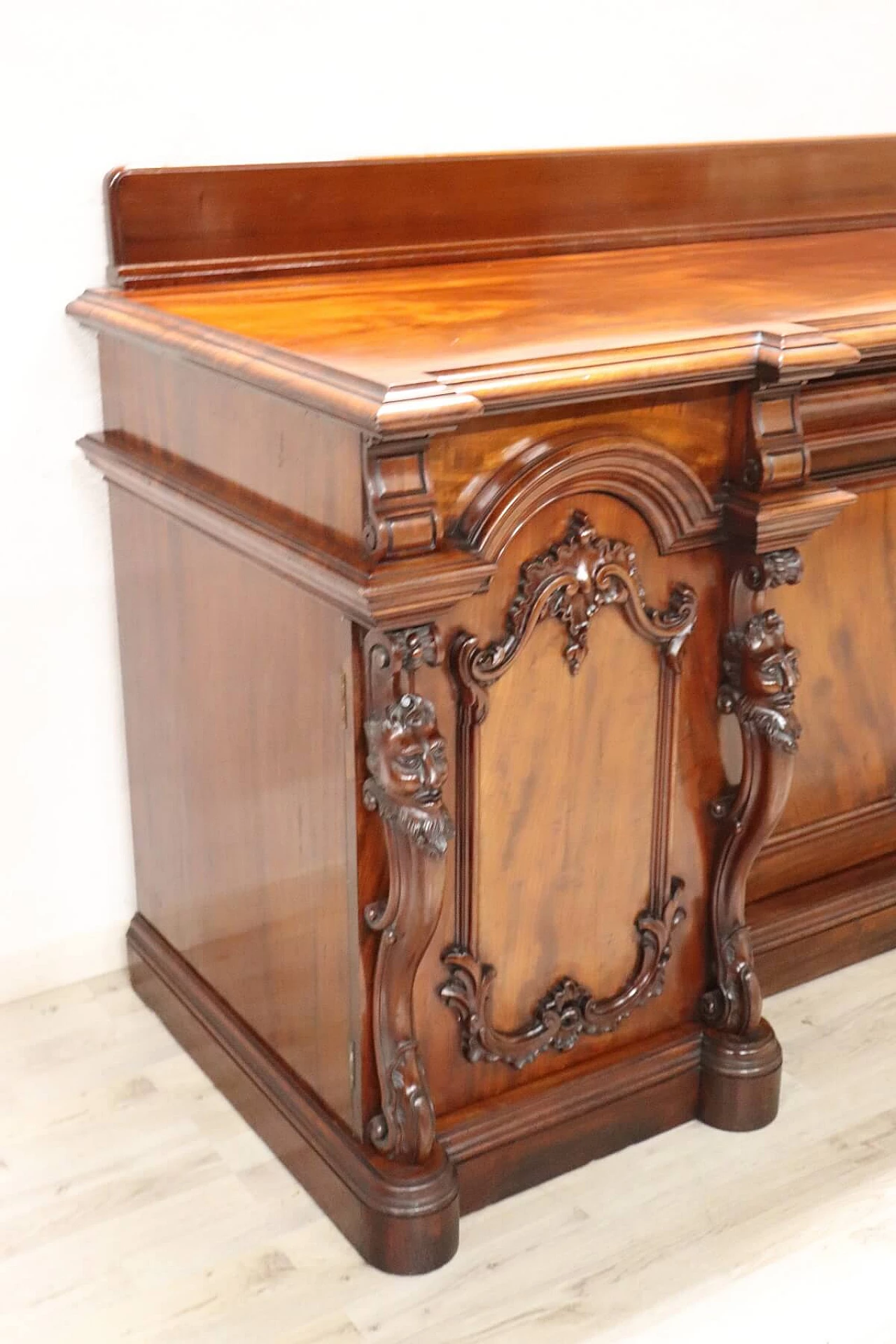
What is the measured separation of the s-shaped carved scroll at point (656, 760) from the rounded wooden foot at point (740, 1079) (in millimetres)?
131

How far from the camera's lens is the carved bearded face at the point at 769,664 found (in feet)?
6.51

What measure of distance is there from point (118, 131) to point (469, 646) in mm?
944

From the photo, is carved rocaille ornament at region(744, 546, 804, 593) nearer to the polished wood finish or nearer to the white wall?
the polished wood finish

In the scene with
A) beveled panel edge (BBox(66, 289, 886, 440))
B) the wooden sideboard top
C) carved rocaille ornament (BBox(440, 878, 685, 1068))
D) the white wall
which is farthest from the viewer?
the white wall

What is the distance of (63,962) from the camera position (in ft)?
8.25

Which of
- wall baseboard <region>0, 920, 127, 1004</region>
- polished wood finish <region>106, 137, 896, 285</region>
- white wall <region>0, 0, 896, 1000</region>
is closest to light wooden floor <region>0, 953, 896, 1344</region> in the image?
wall baseboard <region>0, 920, 127, 1004</region>

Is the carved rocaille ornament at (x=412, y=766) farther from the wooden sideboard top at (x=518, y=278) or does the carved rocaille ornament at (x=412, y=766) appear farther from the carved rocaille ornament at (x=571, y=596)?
the wooden sideboard top at (x=518, y=278)

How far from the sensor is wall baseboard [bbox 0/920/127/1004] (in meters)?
2.48

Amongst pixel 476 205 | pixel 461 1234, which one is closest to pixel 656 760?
pixel 461 1234

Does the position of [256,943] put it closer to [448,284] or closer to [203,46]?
[448,284]

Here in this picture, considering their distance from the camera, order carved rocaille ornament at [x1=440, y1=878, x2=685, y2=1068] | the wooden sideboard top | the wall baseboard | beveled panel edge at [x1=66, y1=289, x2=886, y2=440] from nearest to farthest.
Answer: beveled panel edge at [x1=66, y1=289, x2=886, y2=440] → the wooden sideboard top → carved rocaille ornament at [x1=440, y1=878, x2=685, y2=1068] → the wall baseboard

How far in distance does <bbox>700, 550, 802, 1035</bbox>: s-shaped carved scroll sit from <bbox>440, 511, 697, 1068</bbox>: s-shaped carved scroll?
0.07 m

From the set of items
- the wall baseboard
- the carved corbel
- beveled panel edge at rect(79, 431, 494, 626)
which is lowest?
the wall baseboard

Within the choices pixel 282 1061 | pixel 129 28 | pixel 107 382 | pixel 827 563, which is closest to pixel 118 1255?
pixel 282 1061
